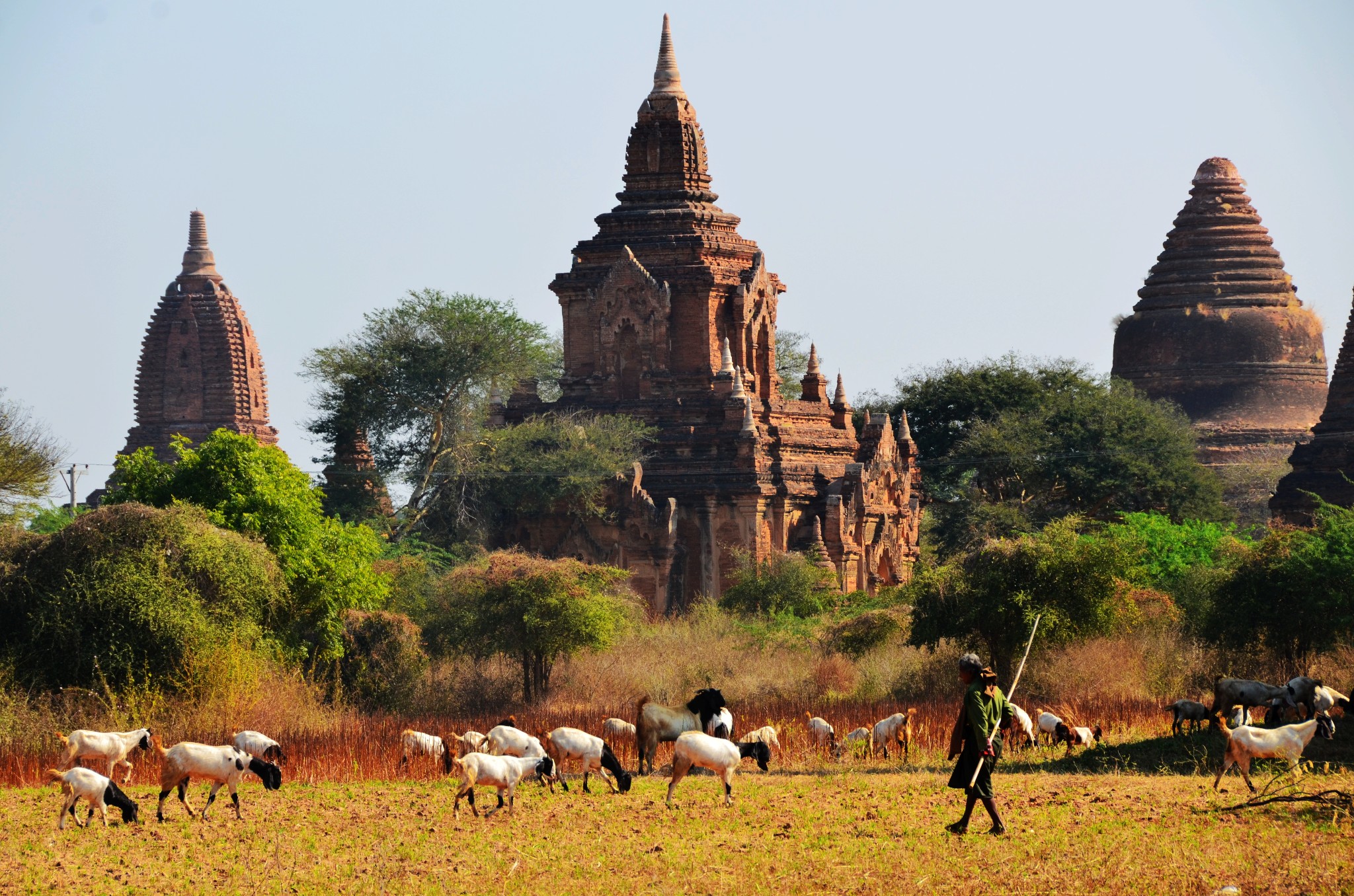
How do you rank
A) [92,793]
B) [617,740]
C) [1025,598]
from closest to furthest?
[92,793] < [617,740] < [1025,598]

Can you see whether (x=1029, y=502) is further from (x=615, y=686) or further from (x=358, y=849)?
(x=358, y=849)

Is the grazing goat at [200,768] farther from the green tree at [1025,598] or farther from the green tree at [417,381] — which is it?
the green tree at [417,381]

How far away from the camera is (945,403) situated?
53844 millimetres

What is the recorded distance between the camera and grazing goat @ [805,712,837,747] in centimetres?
2014

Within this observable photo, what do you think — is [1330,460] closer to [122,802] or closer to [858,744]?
[858,744]

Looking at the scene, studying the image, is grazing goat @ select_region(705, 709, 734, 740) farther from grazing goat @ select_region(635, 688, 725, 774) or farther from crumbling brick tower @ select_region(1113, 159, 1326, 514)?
crumbling brick tower @ select_region(1113, 159, 1326, 514)

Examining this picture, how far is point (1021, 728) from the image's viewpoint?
19.6 meters

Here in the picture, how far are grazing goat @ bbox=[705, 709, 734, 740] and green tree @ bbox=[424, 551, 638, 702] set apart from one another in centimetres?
865

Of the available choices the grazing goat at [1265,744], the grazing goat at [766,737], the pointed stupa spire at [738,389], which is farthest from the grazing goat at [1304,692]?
the pointed stupa spire at [738,389]

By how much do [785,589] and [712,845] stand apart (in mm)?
21569

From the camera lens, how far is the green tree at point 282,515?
81.3 ft

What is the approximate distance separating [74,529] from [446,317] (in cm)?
2285

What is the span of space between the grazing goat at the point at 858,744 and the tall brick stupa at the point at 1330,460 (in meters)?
24.4

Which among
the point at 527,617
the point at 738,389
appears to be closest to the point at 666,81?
the point at 738,389
